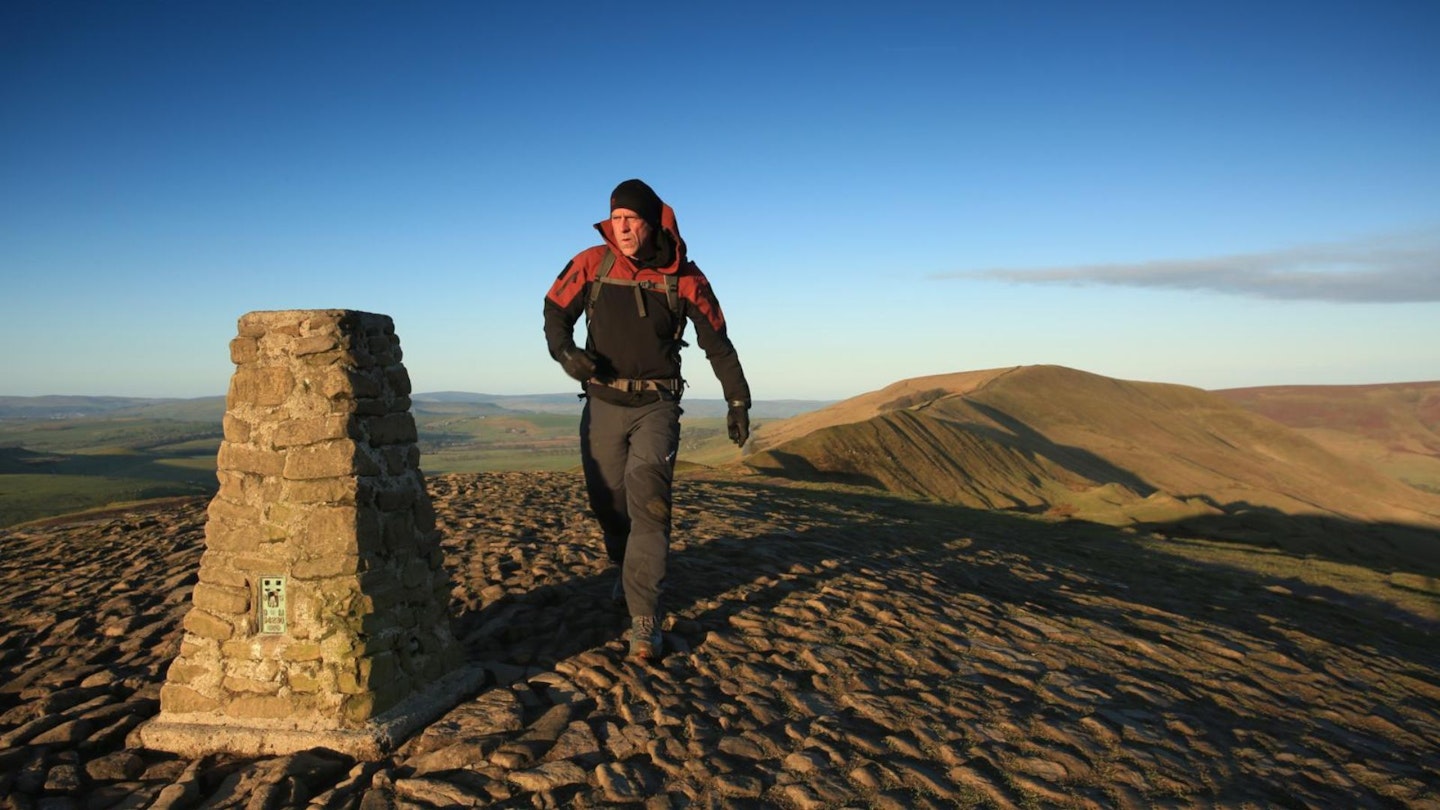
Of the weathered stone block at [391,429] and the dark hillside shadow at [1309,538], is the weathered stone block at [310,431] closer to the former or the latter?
the weathered stone block at [391,429]

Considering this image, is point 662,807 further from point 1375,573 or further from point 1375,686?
point 1375,573

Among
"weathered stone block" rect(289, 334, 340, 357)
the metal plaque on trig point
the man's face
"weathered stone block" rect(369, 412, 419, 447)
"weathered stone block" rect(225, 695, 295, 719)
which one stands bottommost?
"weathered stone block" rect(225, 695, 295, 719)

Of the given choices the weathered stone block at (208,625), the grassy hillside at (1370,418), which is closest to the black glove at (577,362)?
the weathered stone block at (208,625)

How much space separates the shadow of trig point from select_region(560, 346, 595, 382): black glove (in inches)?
44.2

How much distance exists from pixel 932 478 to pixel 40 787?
1026 inches

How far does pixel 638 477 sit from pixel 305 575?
1.95 meters

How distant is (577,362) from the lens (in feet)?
16.7

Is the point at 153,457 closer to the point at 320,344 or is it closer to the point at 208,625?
the point at 208,625

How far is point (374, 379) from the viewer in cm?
443

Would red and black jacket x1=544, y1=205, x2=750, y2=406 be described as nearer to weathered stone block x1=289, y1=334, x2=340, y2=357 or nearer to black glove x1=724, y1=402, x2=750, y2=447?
black glove x1=724, y1=402, x2=750, y2=447

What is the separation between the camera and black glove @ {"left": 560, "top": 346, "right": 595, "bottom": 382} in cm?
509

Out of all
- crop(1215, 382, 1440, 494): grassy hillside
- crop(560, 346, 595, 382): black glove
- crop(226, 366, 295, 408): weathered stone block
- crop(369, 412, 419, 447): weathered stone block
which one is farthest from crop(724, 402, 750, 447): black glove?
crop(1215, 382, 1440, 494): grassy hillside

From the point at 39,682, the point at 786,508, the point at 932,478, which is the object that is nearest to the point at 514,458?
the point at 932,478

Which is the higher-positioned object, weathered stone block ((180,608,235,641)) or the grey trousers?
the grey trousers
